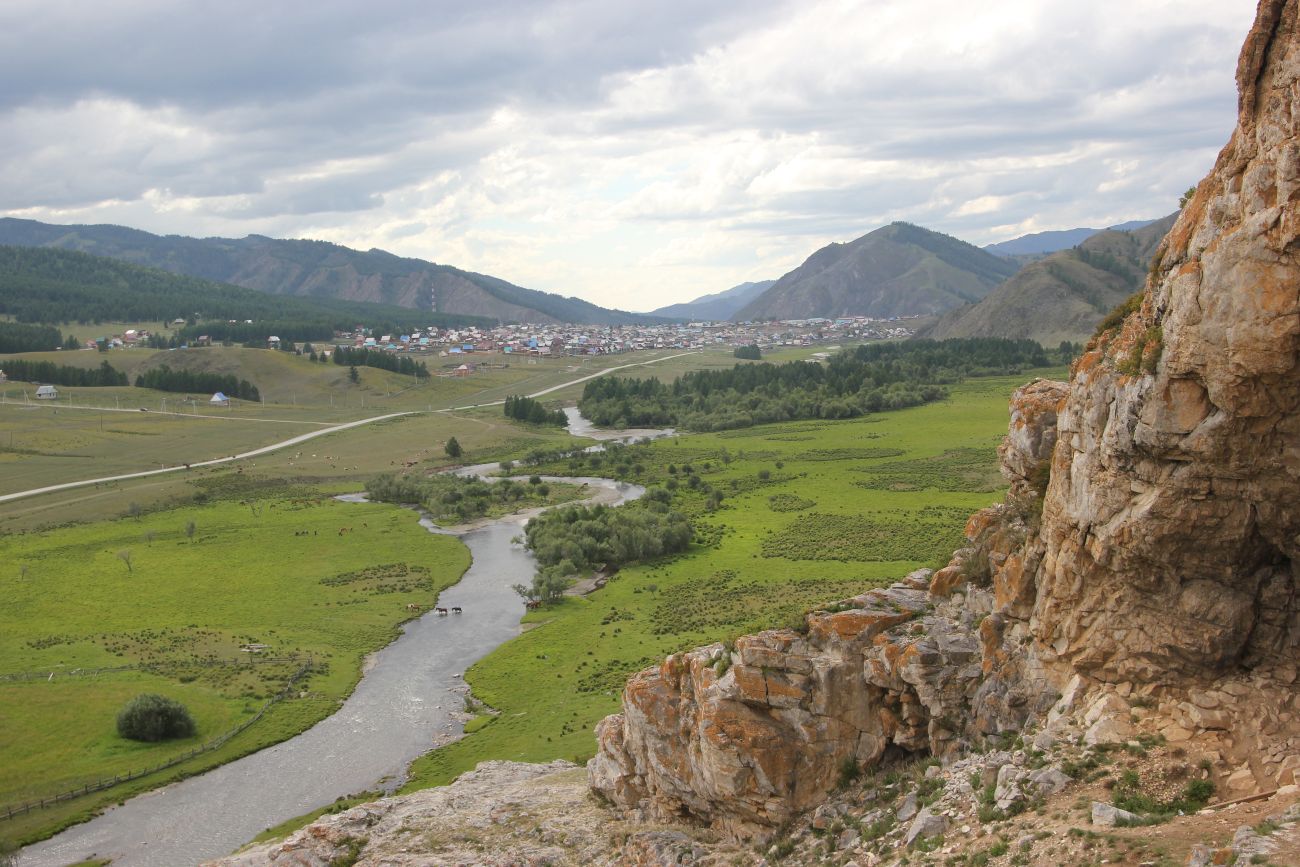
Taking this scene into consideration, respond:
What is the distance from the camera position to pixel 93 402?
174750 mm

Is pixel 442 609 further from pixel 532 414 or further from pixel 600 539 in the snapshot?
pixel 532 414

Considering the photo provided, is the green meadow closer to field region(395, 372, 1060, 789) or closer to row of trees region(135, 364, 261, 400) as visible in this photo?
row of trees region(135, 364, 261, 400)

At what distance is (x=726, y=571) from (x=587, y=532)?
15.3 metres

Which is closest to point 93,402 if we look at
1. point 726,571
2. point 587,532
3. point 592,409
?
point 592,409

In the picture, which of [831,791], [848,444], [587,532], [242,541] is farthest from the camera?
[848,444]

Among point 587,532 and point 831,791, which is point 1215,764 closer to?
point 831,791

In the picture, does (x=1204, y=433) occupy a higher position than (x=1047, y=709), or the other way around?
(x=1204, y=433)

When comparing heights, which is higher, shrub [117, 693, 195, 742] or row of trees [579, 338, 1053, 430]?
row of trees [579, 338, 1053, 430]

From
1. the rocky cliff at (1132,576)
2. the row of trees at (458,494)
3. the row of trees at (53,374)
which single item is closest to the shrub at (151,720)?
the rocky cliff at (1132,576)

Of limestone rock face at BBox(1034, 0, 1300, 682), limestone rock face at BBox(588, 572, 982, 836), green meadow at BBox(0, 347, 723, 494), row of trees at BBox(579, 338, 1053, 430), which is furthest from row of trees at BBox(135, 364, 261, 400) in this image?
limestone rock face at BBox(1034, 0, 1300, 682)

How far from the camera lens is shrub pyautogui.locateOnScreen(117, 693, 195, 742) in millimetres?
47031

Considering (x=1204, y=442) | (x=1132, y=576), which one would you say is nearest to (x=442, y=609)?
(x=1132, y=576)

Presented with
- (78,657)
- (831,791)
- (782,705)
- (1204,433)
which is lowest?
(78,657)

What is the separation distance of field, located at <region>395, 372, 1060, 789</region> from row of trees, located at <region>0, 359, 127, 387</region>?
121 meters
